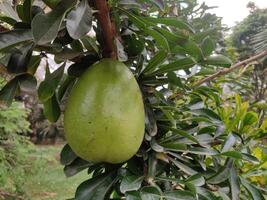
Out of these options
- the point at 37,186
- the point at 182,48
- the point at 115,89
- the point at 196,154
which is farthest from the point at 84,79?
the point at 37,186

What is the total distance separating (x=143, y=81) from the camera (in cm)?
77

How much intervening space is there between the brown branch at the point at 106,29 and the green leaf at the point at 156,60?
0.26 feet

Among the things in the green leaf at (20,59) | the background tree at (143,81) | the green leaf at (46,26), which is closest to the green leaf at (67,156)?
the background tree at (143,81)

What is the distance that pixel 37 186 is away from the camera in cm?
561

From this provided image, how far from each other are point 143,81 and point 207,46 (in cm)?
16

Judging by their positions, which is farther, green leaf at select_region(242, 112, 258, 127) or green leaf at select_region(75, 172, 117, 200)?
green leaf at select_region(242, 112, 258, 127)

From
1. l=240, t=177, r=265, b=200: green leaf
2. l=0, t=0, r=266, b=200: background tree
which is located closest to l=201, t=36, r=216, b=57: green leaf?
l=0, t=0, r=266, b=200: background tree

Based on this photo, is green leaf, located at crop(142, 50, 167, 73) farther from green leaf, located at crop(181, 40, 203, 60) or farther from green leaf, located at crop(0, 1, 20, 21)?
green leaf, located at crop(0, 1, 20, 21)

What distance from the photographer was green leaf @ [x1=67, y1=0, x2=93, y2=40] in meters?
0.54

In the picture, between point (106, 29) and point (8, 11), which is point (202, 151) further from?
point (8, 11)

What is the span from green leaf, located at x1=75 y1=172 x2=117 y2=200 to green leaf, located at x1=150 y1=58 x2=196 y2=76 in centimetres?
22

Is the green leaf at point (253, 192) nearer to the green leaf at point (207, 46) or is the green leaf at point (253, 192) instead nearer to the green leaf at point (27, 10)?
the green leaf at point (207, 46)

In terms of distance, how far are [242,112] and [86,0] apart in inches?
21.8

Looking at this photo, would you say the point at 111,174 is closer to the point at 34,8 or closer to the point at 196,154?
the point at 196,154
